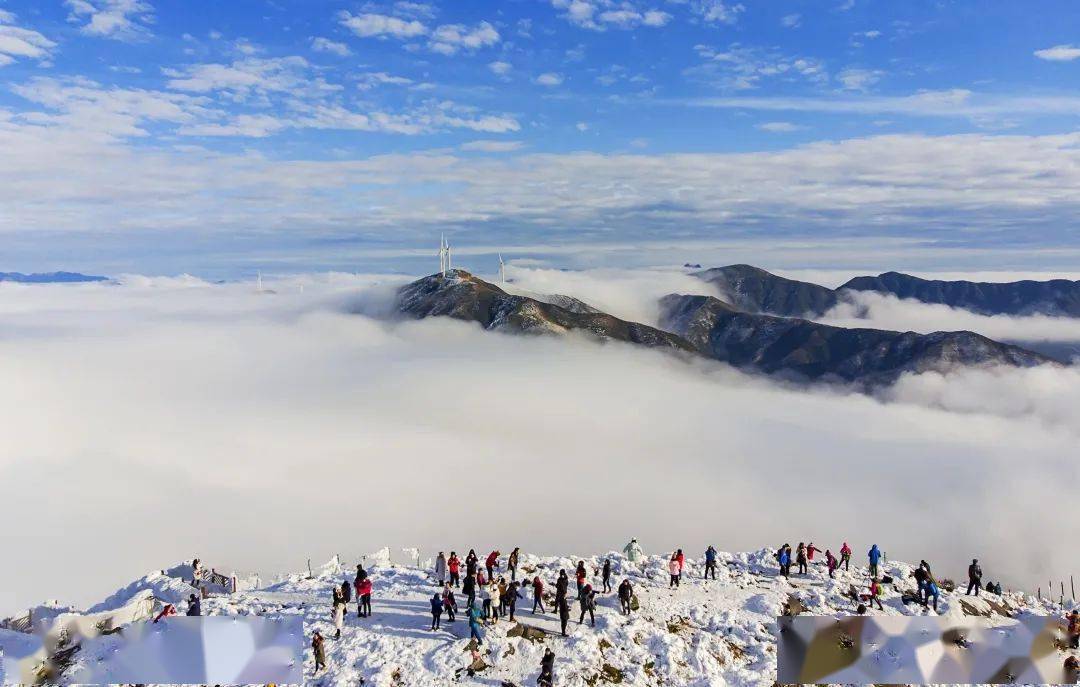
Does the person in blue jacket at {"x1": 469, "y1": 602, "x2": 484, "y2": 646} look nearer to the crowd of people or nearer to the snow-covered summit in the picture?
the crowd of people

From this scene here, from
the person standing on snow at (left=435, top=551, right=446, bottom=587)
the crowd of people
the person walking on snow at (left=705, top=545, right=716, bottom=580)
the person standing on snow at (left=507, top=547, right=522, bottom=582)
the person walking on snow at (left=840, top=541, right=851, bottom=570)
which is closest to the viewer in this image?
the crowd of people

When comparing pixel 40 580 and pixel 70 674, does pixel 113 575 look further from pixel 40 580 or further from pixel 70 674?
pixel 70 674

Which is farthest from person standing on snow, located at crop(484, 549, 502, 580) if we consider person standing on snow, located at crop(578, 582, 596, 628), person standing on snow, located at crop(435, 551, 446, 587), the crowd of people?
person standing on snow, located at crop(578, 582, 596, 628)

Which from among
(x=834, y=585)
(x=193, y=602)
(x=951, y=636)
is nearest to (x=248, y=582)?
(x=193, y=602)

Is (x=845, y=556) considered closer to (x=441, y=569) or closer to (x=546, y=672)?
(x=546, y=672)

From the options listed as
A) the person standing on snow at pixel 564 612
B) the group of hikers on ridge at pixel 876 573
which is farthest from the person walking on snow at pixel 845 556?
the person standing on snow at pixel 564 612

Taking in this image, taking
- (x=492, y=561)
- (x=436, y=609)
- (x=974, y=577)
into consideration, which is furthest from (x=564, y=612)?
(x=974, y=577)
